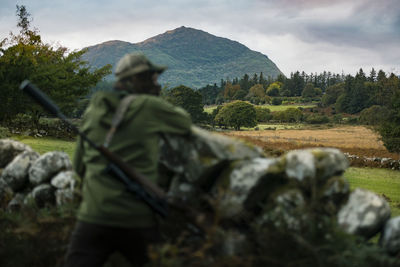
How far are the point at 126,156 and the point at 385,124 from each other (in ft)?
98.1

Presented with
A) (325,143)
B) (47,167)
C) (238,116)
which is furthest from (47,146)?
(238,116)

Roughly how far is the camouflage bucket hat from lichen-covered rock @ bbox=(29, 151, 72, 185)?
303 cm

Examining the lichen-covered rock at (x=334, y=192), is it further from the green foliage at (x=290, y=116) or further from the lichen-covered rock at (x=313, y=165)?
the green foliage at (x=290, y=116)

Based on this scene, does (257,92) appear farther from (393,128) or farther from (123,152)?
(123,152)

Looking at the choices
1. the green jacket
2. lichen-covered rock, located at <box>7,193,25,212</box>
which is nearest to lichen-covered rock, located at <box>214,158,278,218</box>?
the green jacket

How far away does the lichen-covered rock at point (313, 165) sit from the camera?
4030mm

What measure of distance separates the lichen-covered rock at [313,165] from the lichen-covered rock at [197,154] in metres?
0.58

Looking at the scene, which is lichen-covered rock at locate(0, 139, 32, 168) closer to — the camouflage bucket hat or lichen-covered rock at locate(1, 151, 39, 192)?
lichen-covered rock at locate(1, 151, 39, 192)

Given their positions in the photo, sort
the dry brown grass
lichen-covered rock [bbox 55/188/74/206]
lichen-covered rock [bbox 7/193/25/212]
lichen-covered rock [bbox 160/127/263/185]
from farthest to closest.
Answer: the dry brown grass < lichen-covered rock [bbox 7/193/25/212] < lichen-covered rock [bbox 55/188/74/206] < lichen-covered rock [bbox 160/127/263/185]

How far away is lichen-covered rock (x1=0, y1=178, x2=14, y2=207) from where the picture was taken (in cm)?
613

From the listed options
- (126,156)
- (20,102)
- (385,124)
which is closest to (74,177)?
(126,156)

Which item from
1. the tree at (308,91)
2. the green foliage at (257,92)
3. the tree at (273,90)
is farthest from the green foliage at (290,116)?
the tree at (273,90)

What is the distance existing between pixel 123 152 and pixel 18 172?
3.81 meters

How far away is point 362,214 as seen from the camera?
403 centimetres
